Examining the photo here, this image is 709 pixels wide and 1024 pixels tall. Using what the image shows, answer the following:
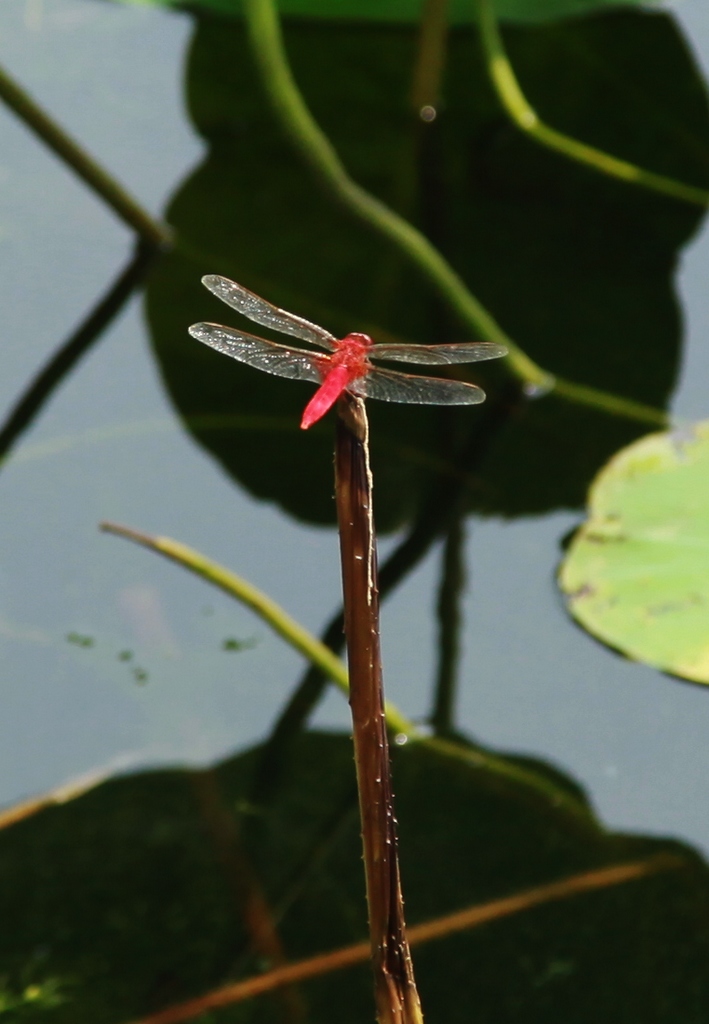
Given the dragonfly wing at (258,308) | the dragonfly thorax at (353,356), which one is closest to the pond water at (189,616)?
the dragonfly wing at (258,308)

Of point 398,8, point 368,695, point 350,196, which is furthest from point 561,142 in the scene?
point 368,695

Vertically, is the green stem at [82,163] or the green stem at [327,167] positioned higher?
the green stem at [327,167]

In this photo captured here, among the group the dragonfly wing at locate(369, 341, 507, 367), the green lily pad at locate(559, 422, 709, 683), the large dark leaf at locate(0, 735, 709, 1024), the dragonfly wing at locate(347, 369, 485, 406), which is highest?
the green lily pad at locate(559, 422, 709, 683)

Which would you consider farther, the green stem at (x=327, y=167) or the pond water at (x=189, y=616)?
the green stem at (x=327, y=167)

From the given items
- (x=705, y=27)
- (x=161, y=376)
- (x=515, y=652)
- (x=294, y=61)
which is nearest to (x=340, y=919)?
(x=515, y=652)

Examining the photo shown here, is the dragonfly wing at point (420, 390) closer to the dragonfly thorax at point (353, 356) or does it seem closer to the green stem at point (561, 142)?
the dragonfly thorax at point (353, 356)

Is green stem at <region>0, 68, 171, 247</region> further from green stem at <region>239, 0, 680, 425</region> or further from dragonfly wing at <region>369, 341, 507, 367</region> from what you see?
dragonfly wing at <region>369, 341, 507, 367</region>

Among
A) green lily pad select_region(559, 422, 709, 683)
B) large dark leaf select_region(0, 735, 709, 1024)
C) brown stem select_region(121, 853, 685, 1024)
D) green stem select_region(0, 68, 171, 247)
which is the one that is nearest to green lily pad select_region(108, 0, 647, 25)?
green stem select_region(0, 68, 171, 247)
